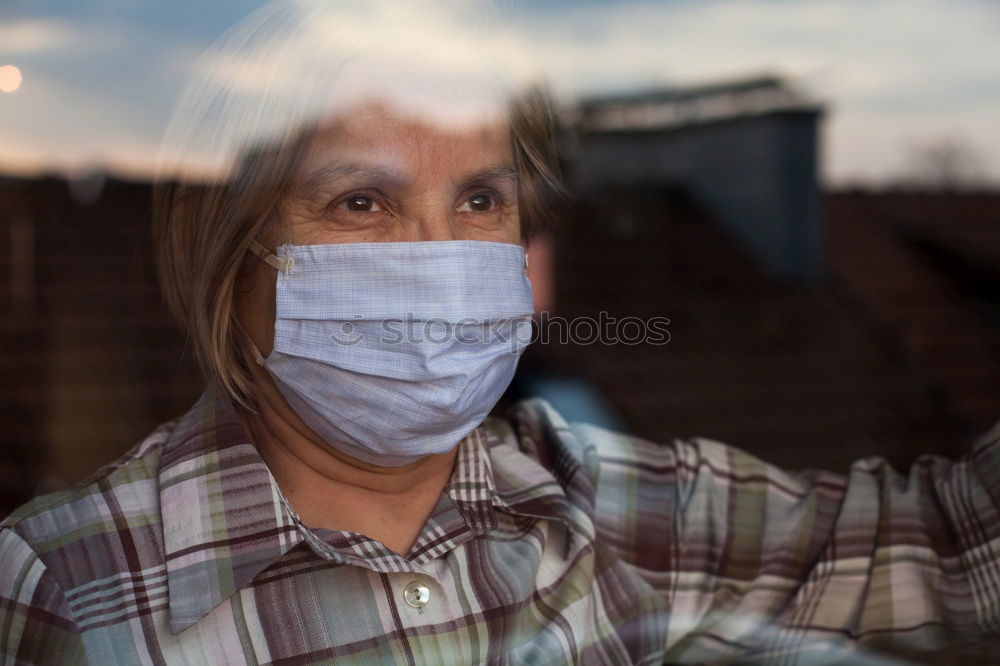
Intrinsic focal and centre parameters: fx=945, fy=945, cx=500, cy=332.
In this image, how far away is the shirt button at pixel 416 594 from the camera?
4.21ft

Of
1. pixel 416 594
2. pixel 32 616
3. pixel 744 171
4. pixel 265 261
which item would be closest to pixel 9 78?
pixel 265 261

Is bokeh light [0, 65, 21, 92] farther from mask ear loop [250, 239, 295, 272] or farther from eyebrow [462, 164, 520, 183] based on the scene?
eyebrow [462, 164, 520, 183]

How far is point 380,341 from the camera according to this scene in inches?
49.2

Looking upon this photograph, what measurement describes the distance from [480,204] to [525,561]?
0.53 m

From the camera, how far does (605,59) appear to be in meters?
2.21

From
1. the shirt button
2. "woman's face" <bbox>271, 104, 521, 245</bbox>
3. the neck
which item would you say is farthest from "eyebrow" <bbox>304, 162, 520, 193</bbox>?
the shirt button

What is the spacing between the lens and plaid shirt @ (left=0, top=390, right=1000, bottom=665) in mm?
1187

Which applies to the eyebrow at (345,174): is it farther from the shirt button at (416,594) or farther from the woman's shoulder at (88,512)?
the shirt button at (416,594)

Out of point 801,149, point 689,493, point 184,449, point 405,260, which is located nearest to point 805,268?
point 801,149

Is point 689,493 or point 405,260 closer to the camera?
point 405,260

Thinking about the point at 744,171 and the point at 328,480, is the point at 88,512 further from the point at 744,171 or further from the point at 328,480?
the point at 744,171

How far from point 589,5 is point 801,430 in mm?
1604

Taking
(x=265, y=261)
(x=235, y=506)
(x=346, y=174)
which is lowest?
(x=235, y=506)

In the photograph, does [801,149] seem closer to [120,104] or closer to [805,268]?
[805,268]
